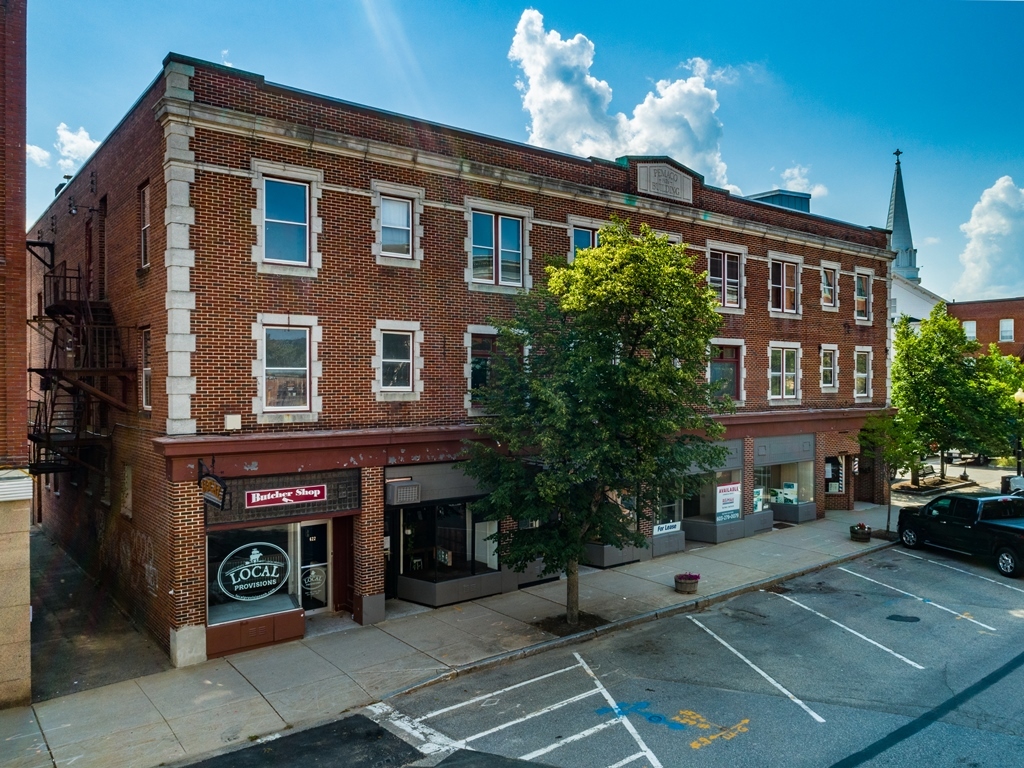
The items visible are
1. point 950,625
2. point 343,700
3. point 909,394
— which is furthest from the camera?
point 909,394

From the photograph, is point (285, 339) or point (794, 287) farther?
point (794, 287)

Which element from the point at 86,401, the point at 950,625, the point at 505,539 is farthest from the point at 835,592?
the point at 86,401

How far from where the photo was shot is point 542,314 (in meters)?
15.7

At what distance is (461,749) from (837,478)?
23802mm

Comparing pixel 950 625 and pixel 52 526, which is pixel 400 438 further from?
pixel 52 526

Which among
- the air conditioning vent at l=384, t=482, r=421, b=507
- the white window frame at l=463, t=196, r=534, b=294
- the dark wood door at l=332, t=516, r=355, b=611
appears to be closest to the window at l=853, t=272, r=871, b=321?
the white window frame at l=463, t=196, r=534, b=294

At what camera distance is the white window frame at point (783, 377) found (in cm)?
2605

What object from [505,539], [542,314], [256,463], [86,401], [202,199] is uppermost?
→ [202,199]

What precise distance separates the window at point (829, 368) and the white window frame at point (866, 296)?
217cm

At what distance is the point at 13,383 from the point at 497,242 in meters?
11.2

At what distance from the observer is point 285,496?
15109 mm

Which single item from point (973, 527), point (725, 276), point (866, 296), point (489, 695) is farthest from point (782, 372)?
point (489, 695)

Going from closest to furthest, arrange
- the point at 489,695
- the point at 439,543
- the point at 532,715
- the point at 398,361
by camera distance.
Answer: the point at 532,715
the point at 489,695
the point at 398,361
the point at 439,543

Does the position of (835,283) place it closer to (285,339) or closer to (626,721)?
(285,339)
